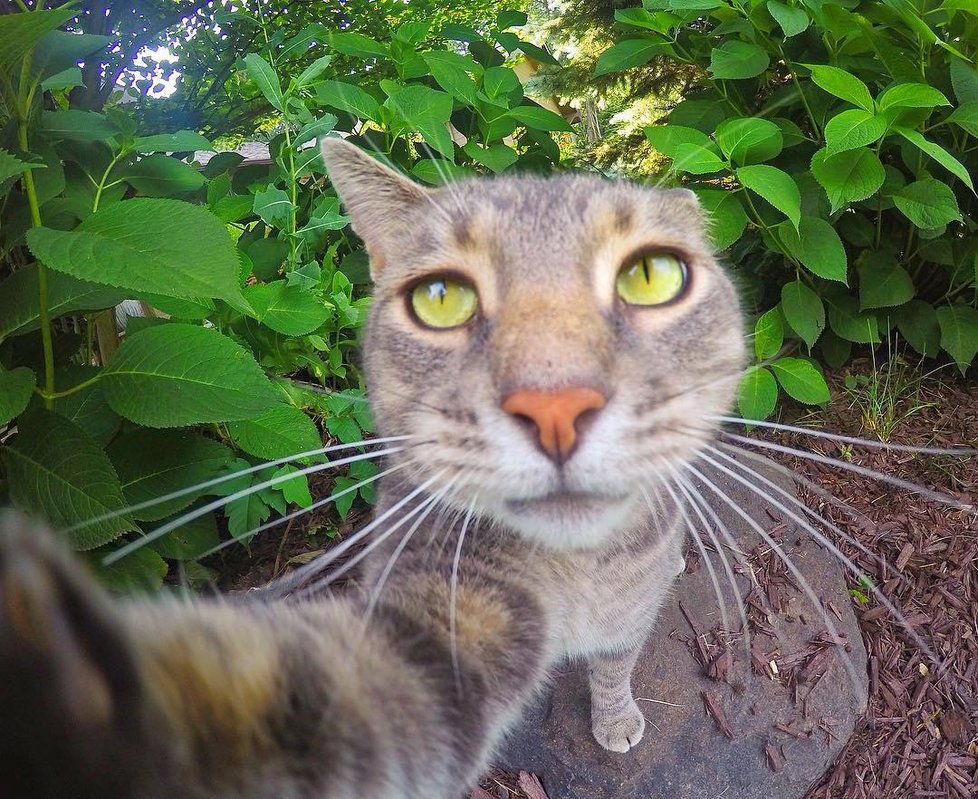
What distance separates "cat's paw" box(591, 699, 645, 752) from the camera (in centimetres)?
175

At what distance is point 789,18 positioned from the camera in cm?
190

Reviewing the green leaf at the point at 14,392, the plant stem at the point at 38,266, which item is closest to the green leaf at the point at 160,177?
the plant stem at the point at 38,266

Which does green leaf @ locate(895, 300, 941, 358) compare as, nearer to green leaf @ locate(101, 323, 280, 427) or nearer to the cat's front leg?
the cat's front leg

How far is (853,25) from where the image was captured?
2057 mm

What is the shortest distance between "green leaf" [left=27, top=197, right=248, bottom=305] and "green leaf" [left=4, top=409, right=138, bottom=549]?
41 cm

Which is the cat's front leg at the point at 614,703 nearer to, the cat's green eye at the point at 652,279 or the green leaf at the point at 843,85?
the cat's green eye at the point at 652,279

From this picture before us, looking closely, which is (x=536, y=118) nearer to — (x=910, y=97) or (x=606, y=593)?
(x=910, y=97)

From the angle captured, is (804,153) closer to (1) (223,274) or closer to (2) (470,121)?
(2) (470,121)

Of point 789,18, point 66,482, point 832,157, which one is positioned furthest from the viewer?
point 832,157

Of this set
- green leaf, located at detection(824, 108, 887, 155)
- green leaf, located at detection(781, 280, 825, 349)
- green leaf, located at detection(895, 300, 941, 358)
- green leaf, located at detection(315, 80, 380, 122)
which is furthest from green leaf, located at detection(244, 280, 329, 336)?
green leaf, located at detection(895, 300, 941, 358)

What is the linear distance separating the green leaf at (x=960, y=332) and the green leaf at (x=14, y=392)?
2.91m

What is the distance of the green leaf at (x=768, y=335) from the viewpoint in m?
2.37

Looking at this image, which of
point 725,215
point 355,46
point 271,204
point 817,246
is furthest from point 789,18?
point 271,204

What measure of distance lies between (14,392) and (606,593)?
1291mm
